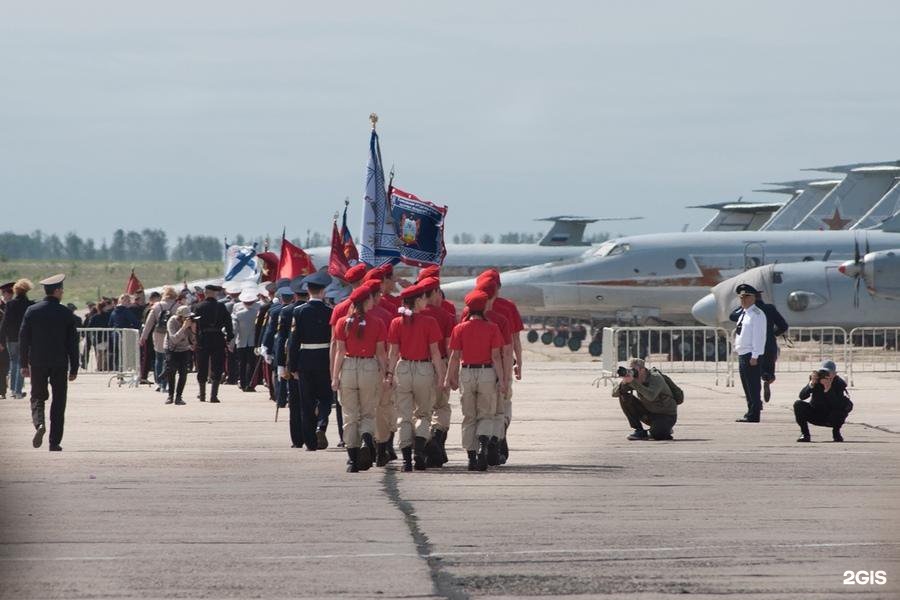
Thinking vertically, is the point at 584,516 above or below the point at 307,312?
below

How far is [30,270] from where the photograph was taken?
168m

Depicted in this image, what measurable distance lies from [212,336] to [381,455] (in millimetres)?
10471

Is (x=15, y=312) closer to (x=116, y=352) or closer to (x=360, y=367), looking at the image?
(x=360, y=367)

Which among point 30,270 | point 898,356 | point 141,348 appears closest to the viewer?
point 141,348

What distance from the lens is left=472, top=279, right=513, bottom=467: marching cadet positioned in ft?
48.8

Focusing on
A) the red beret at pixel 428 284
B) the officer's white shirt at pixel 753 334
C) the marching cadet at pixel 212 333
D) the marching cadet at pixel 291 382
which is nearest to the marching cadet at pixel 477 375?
the red beret at pixel 428 284

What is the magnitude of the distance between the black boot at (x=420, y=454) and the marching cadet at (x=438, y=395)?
0.19m

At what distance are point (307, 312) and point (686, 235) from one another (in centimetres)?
3508

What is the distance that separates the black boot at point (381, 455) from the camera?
15.2 meters

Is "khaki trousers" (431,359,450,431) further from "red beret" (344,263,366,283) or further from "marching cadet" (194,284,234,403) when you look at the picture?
"marching cadet" (194,284,234,403)

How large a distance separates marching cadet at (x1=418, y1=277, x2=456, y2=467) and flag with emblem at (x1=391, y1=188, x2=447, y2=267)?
6933 millimetres

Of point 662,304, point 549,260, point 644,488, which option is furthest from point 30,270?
point 644,488

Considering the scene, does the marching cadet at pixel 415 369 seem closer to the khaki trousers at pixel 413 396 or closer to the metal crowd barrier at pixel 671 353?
the khaki trousers at pixel 413 396

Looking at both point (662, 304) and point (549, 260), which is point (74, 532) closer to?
point (662, 304)
